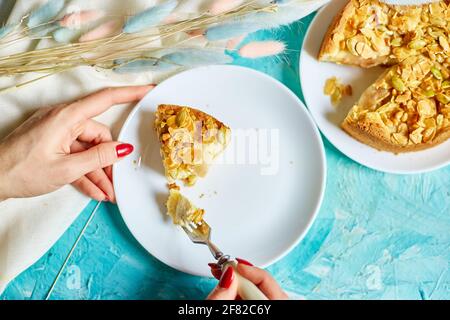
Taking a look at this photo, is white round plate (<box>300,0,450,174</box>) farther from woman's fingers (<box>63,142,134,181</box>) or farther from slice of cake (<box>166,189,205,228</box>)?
woman's fingers (<box>63,142,134,181</box>)

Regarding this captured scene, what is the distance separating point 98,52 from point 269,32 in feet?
2.18

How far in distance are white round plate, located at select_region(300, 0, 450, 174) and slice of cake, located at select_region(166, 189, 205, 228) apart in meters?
0.56

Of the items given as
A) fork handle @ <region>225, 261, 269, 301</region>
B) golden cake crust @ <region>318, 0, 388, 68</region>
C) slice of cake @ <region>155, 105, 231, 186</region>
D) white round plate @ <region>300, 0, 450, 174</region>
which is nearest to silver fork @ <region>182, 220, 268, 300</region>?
fork handle @ <region>225, 261, 269, 301</region>

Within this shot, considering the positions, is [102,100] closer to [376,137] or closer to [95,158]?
[95,158]

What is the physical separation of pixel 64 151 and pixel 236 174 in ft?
2.09

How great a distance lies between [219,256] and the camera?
1780 millimetres

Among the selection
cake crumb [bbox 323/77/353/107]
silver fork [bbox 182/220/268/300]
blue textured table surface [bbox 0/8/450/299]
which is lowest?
blue textured table surface [bbox 0/8/450/299]

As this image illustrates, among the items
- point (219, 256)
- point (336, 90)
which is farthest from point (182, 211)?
point (336, 90)

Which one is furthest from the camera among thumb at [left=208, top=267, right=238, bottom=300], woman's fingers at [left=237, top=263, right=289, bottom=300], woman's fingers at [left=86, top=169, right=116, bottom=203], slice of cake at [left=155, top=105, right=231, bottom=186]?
woman's fingers at [left=86, top=169, right=116, bottom=203]

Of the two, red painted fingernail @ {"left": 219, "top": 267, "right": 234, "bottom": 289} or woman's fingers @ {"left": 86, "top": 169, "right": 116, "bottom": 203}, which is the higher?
woman's fingers @ {"left": 86, "top": 169, "right": 116, "bottom": 203}

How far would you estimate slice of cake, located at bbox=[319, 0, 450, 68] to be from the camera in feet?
5.98

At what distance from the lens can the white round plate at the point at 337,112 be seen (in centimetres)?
190

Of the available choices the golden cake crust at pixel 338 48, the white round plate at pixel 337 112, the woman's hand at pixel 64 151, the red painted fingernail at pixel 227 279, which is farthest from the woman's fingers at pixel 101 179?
the golden cake crust at pixel 338 48

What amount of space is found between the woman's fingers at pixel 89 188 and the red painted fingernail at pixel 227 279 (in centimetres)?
59
